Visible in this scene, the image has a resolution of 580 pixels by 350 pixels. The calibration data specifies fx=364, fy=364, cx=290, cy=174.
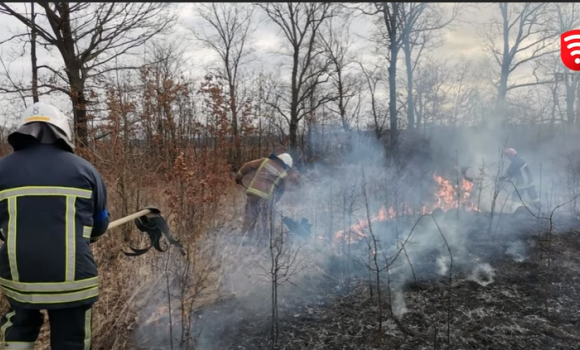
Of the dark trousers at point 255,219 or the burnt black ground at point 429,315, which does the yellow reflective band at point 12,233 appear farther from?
the dark trousers at point 255,219

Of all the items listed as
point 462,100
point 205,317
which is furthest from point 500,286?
point 462,100

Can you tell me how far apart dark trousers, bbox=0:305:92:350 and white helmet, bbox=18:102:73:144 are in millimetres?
1161

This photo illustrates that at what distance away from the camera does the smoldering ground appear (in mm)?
3875

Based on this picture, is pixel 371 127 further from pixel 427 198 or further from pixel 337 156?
pixel 427 198

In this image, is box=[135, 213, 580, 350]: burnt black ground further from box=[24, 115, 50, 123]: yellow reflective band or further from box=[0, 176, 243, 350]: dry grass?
box=[24, 115, 50, 123]: yellow reflective band

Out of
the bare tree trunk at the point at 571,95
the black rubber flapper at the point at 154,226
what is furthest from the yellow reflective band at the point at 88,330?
the bare tree trunk at the point at 571,95

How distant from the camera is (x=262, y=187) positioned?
6438mm

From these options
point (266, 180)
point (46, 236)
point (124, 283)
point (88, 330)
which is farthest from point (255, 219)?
point (46, 236)

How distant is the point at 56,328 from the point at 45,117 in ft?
4.59

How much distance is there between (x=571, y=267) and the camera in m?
5.34

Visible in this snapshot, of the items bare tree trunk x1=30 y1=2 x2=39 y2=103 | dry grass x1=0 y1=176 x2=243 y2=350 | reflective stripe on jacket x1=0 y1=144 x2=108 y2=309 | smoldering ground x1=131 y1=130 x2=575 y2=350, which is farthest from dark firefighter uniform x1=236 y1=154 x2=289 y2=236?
bare tree trunk x1=30 y1=2 x2=39 y2=103

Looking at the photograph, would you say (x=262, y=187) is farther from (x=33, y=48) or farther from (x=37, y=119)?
(x=33, y=48)

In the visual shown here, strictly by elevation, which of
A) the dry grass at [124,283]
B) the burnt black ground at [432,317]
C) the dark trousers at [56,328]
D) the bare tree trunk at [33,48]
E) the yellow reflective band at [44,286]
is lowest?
the burnt black ground at [432,317]

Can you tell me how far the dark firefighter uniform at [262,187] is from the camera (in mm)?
6344
